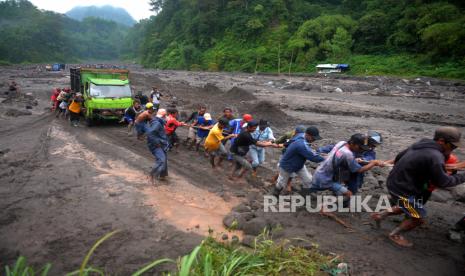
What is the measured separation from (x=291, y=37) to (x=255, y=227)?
51.5 m

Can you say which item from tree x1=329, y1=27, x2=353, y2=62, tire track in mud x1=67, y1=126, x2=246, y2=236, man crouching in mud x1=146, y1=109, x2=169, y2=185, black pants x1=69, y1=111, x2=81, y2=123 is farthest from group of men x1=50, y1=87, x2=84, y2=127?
tree x1=329, y1=27, x2=353, y2=62

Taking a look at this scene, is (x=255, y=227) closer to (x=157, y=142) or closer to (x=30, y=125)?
(x=157, y=142)

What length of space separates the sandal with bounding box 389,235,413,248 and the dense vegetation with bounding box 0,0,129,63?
83.8 metres

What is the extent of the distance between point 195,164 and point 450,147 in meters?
6.50

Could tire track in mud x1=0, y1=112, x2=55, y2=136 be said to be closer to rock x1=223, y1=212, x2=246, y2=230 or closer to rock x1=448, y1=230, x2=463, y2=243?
rock x1=223, y1=212, x2=246, y2=230

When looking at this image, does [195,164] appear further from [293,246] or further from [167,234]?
[293,246]

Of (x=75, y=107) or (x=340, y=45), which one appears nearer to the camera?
(x=75, y=107)

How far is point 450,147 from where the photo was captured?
417 cm

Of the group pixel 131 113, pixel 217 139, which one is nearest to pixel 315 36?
pixel 131 113

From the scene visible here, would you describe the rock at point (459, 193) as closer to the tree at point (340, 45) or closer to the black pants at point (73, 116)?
the black pants at point (73, 116)

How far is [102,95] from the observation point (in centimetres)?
1373

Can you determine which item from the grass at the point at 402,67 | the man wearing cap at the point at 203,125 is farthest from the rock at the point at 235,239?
the grass at the point at 402,67

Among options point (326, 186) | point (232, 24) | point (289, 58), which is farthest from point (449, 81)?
point (232, 24)


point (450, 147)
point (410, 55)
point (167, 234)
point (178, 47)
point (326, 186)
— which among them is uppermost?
point (178, 47)
